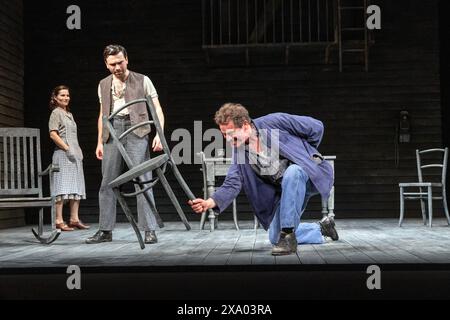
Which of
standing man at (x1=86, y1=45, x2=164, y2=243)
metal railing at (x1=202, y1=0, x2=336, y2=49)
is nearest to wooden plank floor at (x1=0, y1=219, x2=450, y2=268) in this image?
standing man at (x1=86, y1=45, x2=164, y2=243)

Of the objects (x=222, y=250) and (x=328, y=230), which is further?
(x=328, y=230)

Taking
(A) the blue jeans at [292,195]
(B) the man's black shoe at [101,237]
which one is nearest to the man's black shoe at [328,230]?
(A) the blue jeans at [292,195]

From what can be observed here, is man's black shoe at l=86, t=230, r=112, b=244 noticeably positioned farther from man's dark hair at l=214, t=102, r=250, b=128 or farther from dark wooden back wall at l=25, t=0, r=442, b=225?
dark wooden back wall at l=25, t=0, r=442, b=225

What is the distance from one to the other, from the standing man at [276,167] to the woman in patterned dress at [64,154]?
10.5 ft

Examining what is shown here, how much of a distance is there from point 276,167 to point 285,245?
502 mm

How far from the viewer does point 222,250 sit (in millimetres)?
4613

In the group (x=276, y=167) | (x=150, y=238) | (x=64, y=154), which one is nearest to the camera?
(x=276, y=167)

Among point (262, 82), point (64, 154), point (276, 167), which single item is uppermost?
point (262, 82)

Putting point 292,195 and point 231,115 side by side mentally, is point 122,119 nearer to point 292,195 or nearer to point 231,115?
point 231,115

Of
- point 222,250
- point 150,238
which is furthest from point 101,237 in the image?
point 222,250

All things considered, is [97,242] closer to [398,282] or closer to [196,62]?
[398,282]

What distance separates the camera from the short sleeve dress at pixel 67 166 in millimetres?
7006

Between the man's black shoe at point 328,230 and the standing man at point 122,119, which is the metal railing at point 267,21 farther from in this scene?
the man's black shoe at point 328,230

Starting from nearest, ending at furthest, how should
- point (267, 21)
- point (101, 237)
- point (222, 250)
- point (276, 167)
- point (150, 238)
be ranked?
point (276, 167) → point (222, 250) → point (150, 238) → point (101, 237) → point (267, 21)
